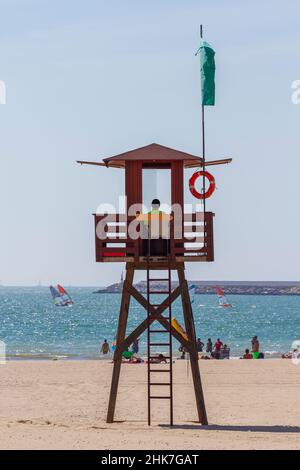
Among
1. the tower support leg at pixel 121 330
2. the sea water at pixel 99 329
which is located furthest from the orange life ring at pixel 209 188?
the sea water at pixel 99 329

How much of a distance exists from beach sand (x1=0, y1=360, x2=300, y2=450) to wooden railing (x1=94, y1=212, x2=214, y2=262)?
3.62 m

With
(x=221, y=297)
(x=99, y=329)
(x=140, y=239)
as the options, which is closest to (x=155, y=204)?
(x=140, y=239)

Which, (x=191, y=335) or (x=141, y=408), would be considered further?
(x=141, y=408)

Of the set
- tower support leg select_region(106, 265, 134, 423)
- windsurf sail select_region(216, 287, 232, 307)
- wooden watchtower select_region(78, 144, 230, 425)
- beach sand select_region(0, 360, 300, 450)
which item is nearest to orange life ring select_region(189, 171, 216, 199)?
wooden watchtower select_region(78, 144, 230, 425)

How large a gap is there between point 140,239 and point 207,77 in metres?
3.75

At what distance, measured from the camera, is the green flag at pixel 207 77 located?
73.5 feet

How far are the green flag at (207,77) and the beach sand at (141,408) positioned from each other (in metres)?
6.94

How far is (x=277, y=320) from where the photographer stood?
5290 inches

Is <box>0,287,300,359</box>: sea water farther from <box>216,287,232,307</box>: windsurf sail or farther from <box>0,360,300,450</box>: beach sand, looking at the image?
<box>0,360,300,450</box>: beach sand

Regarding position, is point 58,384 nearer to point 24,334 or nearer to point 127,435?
point 127,435

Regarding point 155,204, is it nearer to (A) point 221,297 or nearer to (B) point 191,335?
(B) point 191,335

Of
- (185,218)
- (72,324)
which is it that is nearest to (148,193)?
(185,218)

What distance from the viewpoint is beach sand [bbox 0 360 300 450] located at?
60.1ft

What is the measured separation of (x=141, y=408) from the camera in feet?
86.0
